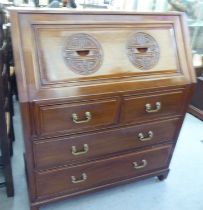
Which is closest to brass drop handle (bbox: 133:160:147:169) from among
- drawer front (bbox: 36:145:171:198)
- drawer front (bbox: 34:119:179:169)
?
drawer front (bbox: 36:145:171:198)

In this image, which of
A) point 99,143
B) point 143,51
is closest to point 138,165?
point 99,143

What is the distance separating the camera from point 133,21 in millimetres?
1168

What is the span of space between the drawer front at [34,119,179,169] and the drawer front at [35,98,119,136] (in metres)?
0.07

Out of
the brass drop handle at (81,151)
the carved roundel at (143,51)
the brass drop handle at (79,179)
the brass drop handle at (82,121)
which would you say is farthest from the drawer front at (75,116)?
the brass drop handle at (79,179)

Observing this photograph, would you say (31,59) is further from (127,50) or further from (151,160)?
(151,160)

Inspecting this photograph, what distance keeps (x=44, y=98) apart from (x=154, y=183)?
3.61 ft

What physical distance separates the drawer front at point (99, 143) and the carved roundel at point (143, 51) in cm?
35

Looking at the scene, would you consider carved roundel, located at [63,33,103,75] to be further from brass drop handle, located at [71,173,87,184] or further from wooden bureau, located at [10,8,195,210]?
brass drop handle, located at [71,173,87,184]

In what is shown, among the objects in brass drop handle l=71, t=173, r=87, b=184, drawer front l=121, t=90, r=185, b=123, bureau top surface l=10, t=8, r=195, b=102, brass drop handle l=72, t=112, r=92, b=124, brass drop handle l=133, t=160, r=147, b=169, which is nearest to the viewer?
bureau top surface l=10, t=8, r=195, b=102

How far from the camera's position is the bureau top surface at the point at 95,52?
3.18 ft

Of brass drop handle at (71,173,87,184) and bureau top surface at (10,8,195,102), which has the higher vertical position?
bureau top surface at (10,8,195,102)

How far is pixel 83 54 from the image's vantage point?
1084 mm

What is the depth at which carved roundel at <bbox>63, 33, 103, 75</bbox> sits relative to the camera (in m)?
1.04

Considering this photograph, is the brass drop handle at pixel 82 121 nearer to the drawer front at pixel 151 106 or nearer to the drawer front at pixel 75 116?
the drawer front at pixel 75 116
